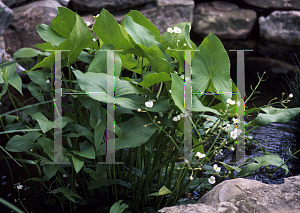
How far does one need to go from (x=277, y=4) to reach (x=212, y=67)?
3581 millimetres

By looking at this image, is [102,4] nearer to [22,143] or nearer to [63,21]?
[63,21]

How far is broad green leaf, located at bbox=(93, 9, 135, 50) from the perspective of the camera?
31.4 inches

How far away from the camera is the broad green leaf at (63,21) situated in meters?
0.88

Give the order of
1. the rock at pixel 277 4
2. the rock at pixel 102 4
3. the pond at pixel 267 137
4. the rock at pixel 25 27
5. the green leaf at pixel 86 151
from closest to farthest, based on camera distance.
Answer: the green leaf at pixel 86 151, the pond at pixel 267 137, the rock at pixel 25 27, the rock at pixel 102 4, the rock at pixel 277 4

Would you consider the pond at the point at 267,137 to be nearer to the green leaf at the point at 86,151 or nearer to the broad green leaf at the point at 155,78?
the green leaf at the point at 86,151

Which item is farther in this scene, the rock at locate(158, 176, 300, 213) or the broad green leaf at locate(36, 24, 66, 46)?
the broad green leaf at locate(36, 24, 66, 46)

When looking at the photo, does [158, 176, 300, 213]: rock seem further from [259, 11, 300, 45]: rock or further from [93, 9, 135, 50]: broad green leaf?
[259, 11, 300, 45]: rock

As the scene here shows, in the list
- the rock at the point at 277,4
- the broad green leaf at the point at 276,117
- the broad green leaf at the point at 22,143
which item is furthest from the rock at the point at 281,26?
the broad green leaf at the point at 22,143

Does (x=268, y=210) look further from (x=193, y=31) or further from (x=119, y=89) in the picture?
(x=193, y=31)

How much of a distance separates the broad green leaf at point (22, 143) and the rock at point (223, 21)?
3.28 metres

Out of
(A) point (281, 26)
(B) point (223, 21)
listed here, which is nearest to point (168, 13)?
(B) point (223, 21)

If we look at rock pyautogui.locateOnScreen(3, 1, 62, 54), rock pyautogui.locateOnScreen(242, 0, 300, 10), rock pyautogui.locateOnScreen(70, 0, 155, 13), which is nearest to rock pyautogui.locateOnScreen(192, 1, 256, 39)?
rock pyautogui.locateOnScreen(242, 0, 300, 10)

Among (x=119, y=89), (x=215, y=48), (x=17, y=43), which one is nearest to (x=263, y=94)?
(x=215, y=48)

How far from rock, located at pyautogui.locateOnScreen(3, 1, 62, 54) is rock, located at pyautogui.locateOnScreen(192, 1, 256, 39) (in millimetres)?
1893
